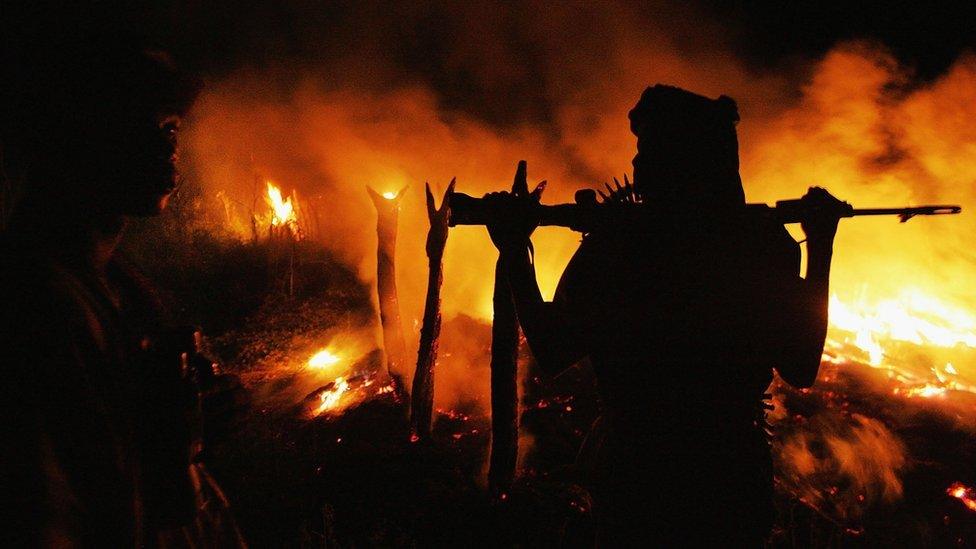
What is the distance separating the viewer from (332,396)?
12.9 meters

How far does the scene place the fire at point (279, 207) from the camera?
27453 mm

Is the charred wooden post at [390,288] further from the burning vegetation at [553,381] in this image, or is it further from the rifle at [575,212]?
the rifle at [575,212]

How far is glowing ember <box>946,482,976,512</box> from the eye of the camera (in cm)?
731

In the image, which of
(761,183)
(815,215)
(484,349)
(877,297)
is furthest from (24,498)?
(877,297)

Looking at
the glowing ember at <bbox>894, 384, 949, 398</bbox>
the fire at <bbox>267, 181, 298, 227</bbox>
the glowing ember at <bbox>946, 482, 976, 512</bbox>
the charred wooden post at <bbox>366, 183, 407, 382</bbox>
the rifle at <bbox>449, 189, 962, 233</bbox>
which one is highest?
the fire at <bbox>267, 181, 298, 227</bbox>

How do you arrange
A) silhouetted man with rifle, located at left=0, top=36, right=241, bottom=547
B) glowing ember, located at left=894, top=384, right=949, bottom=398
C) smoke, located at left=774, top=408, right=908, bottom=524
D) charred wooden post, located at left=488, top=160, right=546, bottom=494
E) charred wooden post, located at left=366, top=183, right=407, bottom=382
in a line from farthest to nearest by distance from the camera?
charred wooden post, located at left=366, top=183, right=407, bottom=382 < glowing ember, located at left=894, top=384, right=949, bottom=398 < smoke, located at left=774, top=408, right=908, bottom=524 < charred wooden post, located at left=488, top=160, right=546, bottom=494 < silhouetted man with rifle, located at left=0, top=36, right=241, bottom=547

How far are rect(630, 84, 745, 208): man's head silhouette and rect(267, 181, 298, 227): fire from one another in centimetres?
2892

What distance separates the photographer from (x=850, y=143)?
41.3 feet

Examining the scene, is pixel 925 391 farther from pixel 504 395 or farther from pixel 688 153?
pixel 688 153

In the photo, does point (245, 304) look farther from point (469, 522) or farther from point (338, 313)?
point (469, 522)

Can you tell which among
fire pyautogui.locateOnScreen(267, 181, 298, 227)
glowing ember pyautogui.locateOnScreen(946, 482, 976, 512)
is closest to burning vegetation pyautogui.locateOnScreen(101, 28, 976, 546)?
glowing ember pyautogui.locateOnScreen(946, 482, 976, 512)

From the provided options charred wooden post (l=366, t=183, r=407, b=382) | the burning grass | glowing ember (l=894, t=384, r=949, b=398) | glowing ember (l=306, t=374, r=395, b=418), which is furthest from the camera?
glowing ember (l=306, t=374, r=395, b=418)

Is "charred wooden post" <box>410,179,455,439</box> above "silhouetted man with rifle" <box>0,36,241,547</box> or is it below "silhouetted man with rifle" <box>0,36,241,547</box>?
above

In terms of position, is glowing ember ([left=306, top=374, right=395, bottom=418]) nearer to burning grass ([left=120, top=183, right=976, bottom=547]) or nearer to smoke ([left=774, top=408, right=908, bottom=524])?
burning grass ([left=120, top=183, right=976, bottom=547])
